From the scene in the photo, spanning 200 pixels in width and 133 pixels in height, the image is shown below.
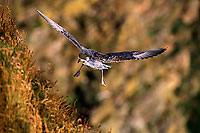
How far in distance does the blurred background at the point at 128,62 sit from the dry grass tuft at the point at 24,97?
6676 mm

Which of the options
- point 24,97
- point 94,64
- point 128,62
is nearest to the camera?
point 24,97

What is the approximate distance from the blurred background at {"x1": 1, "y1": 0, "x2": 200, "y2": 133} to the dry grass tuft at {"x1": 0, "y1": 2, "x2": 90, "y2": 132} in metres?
6.68

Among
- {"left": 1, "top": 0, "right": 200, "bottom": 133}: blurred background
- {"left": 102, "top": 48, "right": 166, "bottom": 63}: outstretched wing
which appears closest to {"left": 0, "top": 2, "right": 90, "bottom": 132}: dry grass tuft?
{"left": 102, "top": 48, "right": 166, "bottom": 63}: outstretched wing

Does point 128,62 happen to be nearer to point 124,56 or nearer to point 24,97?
point 124,56

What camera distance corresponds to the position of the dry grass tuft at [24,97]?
4148 mm

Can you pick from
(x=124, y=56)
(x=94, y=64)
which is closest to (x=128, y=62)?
(x=124, y=56)

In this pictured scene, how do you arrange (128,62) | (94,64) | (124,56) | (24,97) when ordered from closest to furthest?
(24,97)
(94,64)
(124,56)
(128,62)

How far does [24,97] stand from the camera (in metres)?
4.21

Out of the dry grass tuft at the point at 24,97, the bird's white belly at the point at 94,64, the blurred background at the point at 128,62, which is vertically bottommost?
the dry grass tuft at the point at 24,97

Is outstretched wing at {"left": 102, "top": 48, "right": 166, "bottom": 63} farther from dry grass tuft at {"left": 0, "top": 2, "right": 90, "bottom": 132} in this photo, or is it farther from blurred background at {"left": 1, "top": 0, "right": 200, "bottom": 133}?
blurred background at {"left": 1, "top": 0, "right": 200, "bottom": 133}

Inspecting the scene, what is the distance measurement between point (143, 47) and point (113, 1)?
7.50 ft

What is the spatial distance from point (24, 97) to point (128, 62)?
33.8 feet

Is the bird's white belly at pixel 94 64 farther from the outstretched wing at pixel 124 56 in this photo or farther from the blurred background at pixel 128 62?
the blurred background at pixel 128 62

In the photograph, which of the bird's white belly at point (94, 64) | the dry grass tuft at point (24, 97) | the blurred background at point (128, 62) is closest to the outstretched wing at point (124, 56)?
the bird's white belly at point (94, 64)
